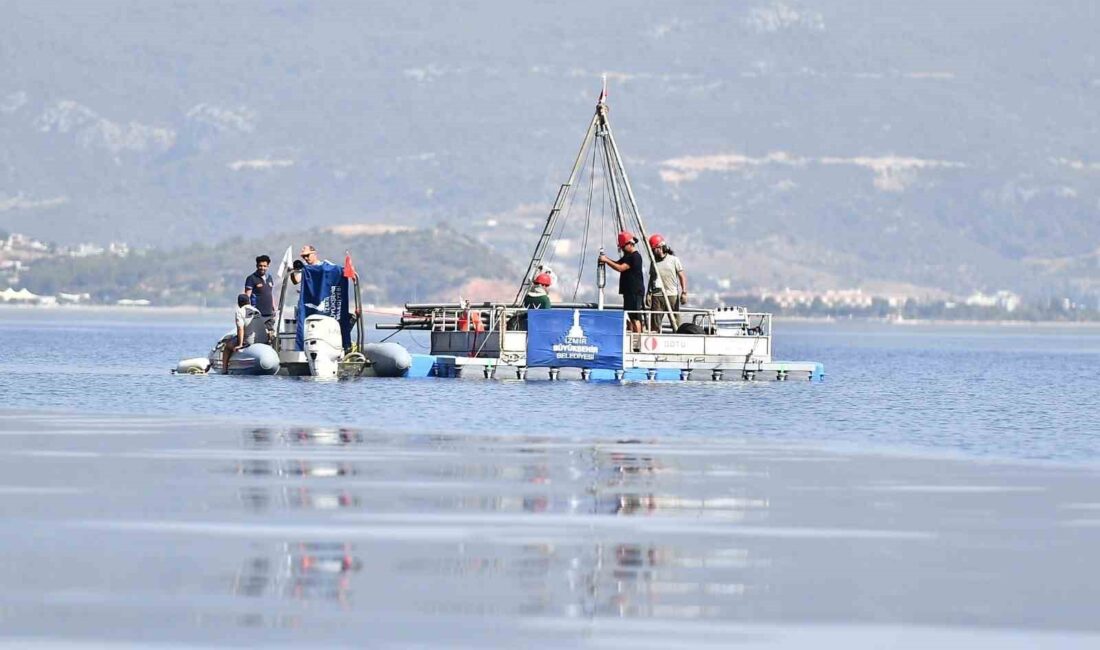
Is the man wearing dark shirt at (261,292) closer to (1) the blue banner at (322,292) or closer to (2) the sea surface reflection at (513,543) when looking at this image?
(1) the blue banner at (322,292)

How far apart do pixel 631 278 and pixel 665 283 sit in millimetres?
1055

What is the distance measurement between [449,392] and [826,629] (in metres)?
29.1

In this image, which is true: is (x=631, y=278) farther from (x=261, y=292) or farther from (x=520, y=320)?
(x=261, y=292)

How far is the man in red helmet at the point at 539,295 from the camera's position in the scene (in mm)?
50281

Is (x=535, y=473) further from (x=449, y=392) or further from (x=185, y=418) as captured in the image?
(x=449, y=392)

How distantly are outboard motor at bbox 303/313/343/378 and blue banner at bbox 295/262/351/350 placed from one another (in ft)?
0.54

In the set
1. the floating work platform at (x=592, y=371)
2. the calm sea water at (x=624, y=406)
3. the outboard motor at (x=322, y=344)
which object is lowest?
the calm sea water at (x=624, y=406)

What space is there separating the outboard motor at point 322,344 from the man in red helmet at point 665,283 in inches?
247

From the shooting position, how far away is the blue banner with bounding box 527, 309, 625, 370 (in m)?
49.1

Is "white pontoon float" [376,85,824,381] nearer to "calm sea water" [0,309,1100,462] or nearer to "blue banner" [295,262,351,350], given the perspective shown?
"calm sea water" [0,309,1100,462]

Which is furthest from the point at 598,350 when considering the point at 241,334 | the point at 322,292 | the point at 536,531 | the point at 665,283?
the point at 536,531

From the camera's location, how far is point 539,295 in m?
50.8

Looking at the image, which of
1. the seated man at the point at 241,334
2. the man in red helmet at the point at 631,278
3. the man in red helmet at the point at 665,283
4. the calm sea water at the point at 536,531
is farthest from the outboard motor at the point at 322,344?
the calm sea water at the point at 536,531

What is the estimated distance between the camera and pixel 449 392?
145 ft
